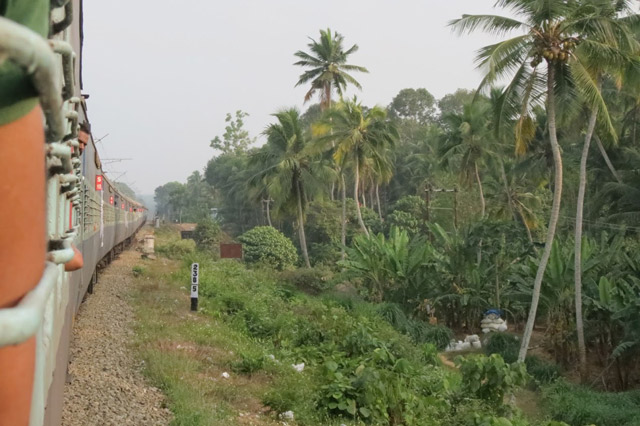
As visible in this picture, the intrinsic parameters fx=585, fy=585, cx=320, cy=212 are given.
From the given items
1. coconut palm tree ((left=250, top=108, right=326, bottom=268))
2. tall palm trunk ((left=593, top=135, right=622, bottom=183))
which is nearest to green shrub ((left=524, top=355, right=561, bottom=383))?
tall palm trunk ((left=593, top=135, right=622, bottom=183))

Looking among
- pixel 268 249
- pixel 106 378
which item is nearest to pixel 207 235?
pixel 268 249

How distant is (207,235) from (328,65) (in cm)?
1059

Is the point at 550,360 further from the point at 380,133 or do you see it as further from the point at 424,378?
the point at 380,133

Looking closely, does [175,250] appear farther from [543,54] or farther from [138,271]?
[543,54]

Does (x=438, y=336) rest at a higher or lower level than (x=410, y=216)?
lower

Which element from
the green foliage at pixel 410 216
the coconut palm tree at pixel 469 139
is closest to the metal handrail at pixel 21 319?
the coconut palm tree at pixel 469 139

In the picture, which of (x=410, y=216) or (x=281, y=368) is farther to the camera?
(x=410, y=216)

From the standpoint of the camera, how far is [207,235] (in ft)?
98.6

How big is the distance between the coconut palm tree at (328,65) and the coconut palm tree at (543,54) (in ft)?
58.1

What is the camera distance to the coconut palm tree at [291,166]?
2516 cm

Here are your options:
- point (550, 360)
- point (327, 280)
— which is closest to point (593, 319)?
point (550, 360)

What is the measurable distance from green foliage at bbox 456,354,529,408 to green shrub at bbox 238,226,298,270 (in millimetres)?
16895

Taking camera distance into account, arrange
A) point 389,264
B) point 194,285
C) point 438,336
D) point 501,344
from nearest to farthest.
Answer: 1. point 194,285
2. point 501,344
3. point 438,336
4. point 389,264

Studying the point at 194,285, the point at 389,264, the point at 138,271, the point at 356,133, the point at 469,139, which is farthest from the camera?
the point at 469,139
